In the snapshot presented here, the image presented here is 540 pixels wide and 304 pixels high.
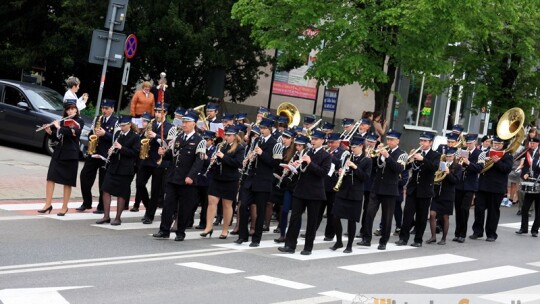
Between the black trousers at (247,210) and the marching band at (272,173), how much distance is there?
2 centimetres

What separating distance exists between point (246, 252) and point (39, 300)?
4879 millimetres

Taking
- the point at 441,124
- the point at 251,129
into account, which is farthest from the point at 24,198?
the point at 441,124

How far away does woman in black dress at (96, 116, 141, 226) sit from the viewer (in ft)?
51.9

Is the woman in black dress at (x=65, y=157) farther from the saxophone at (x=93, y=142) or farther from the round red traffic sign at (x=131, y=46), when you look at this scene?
the round red traffic sign at (x=131, y=46)

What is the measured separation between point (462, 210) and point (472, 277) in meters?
4.60

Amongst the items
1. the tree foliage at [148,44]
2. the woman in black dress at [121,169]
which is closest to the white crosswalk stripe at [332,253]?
the woman in black dress at [121,169]

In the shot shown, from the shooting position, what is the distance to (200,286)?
37.3 ft

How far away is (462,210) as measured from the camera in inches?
735

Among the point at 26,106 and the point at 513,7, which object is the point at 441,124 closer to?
the point at 513,7

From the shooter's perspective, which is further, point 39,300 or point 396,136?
point 396,136

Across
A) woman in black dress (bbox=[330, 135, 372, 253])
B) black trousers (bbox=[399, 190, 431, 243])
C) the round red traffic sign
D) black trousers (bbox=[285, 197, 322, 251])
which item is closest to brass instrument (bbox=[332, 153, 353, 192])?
woman in black dress (bbox=[330, 135, 372, 253])

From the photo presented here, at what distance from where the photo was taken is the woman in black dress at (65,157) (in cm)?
1609

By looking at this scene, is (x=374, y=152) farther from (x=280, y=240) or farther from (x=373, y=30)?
(x=373, y=30)

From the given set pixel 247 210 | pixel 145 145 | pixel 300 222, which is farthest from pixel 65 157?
pixel 300 222
